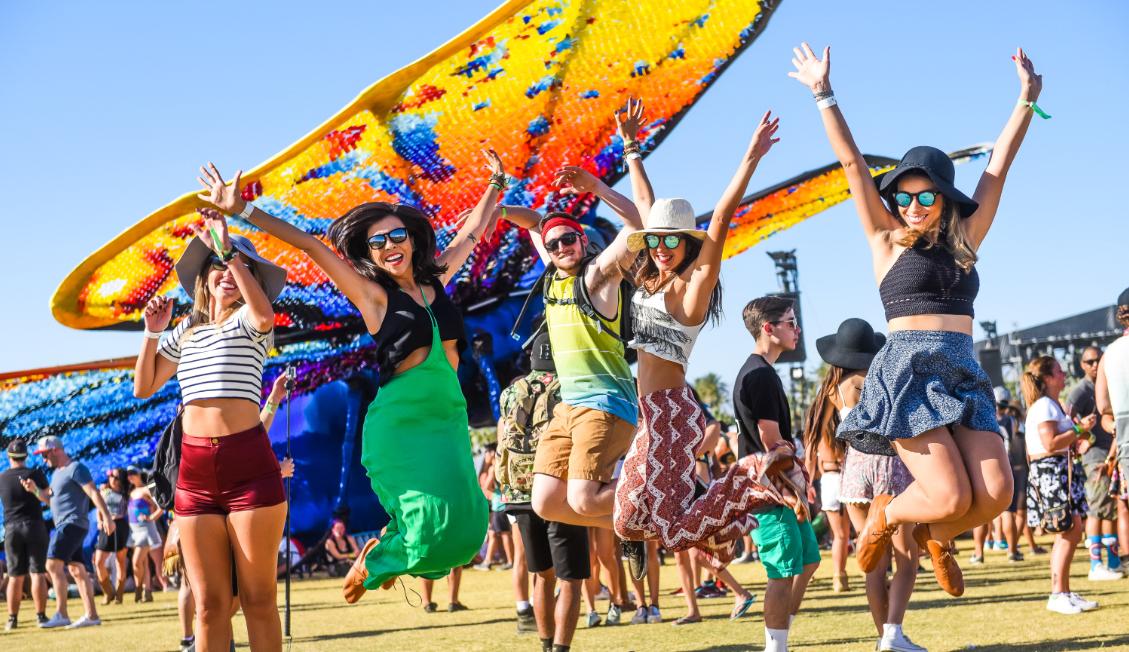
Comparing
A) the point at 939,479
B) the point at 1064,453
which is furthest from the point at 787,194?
the point at 939,479

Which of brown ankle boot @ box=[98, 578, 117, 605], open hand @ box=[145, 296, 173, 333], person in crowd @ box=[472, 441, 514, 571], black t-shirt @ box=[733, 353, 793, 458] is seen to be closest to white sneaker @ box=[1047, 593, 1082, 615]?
black t-shirt @ box=[733, 353, 793, 458]

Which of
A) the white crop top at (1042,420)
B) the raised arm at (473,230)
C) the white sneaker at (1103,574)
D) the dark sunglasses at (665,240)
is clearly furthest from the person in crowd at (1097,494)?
the raised arm at (473,230)

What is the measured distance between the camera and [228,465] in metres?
3.76

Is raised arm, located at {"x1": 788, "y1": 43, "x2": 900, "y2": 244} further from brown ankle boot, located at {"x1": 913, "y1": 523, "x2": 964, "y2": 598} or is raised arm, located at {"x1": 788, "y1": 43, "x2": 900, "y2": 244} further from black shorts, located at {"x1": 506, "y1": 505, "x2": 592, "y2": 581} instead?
black shorts, located at {"x1": 506, "y1": 505, "x2": 592, "y2": 581}

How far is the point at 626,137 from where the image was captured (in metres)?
4.38

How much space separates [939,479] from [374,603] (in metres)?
7.87

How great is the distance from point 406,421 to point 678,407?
1.19 meters

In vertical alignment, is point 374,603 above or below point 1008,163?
below

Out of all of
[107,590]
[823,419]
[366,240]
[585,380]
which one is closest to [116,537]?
[107,590]

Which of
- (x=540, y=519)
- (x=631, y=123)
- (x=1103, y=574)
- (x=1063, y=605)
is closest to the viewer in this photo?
(x=631, y=123)

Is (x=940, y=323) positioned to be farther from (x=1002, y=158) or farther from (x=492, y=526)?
(x=492, y=526)

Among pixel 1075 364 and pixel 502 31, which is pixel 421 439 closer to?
pixel 502 31

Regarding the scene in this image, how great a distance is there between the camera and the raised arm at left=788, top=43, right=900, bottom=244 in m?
3.70

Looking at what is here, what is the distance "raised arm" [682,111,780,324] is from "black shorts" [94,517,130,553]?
10.2 m
